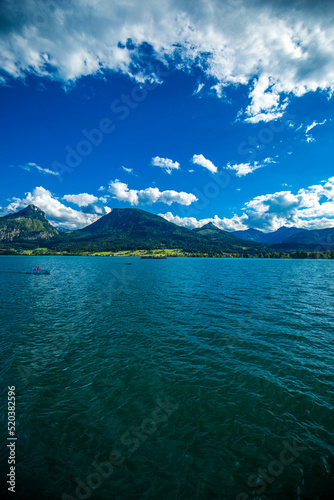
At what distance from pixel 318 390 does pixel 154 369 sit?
13.2 metres

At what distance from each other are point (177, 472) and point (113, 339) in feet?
53.5

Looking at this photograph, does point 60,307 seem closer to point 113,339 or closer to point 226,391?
point 113,339

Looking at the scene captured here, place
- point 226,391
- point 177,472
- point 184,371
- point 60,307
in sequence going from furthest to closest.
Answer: point 60,307
point 184,371
point 226,391
point 177,472

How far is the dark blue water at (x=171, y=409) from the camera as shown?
9.51 meters

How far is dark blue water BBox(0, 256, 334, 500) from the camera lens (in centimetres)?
951

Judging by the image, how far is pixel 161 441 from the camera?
11492 mm

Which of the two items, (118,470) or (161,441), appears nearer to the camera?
(118,470)

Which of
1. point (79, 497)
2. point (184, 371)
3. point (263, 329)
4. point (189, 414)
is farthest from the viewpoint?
point (263, 329)

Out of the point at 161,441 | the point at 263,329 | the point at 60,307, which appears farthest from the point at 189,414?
the point at 60,307

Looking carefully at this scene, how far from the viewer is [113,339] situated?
24578mm

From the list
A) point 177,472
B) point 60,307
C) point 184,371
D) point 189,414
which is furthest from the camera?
point 60,307

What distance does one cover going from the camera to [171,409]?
13828 mm

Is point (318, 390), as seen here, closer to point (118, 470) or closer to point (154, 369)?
point (154, 369)

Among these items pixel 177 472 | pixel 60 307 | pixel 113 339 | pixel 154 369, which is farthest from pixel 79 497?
pixel 60 307
